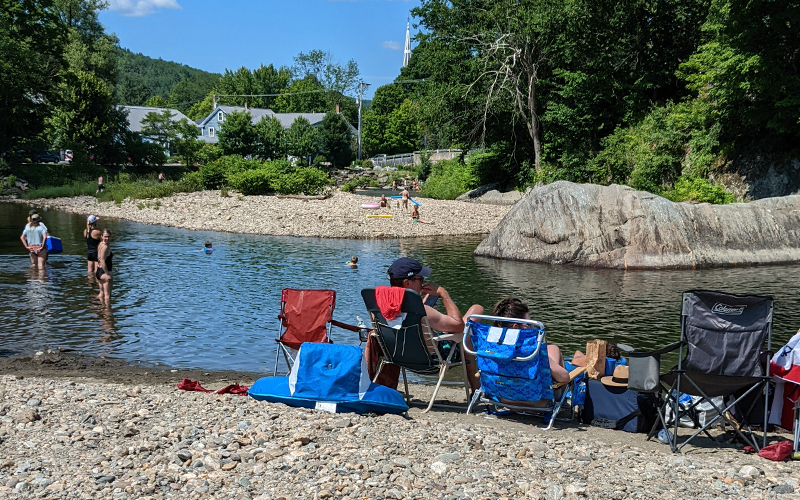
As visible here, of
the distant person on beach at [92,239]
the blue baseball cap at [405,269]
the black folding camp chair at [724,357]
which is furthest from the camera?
the distant person on beach at [92,239]

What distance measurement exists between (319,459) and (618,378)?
3.50 metres

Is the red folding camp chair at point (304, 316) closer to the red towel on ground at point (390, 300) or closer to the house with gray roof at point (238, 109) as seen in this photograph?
the red towel on ground at point (390, 300)

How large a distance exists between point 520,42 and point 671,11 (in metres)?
7.71

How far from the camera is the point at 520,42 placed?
3806 cm

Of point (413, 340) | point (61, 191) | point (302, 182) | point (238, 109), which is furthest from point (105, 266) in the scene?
point (238, 109)

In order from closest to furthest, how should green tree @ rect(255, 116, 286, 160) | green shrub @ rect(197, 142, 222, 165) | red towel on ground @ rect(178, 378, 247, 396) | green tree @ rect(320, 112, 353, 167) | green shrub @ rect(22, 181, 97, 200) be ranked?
red towel on ground @ rect(178, 378, 247, 396) < green shrub @ rect(22, 181, 97, 200) < green shrub @ rect(197, 142, 222, 165) < green tree @ rect(255, 116, 286, 160) < green tree @ rect(320, 112, 353, 167)

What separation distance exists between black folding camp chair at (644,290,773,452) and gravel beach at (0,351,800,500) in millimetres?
329

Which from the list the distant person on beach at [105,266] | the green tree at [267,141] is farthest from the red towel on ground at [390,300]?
the green tree at [267,141]

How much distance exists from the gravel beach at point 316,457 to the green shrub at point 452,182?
41.2 m

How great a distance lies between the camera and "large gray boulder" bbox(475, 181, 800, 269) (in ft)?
64.9

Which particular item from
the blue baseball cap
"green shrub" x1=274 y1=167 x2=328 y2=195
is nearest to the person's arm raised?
the blue baseball cap

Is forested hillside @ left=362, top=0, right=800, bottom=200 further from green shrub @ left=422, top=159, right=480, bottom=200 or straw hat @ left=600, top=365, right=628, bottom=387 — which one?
straw hat @ left=600, top=365, right=628, bottom=387

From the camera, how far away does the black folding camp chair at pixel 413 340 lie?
22.5ft

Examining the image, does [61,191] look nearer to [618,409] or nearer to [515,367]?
[515,367]
